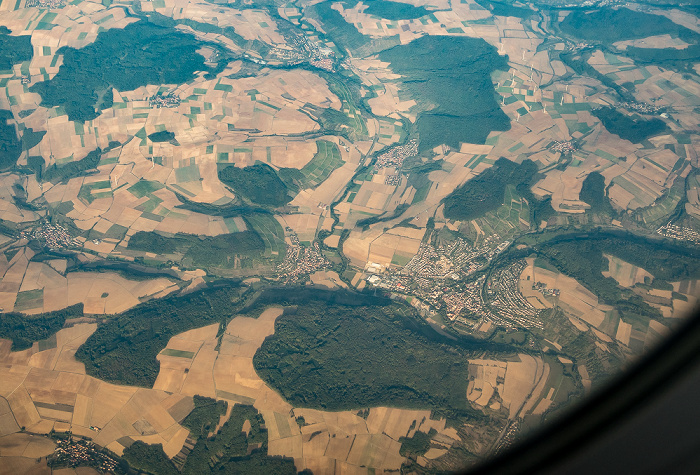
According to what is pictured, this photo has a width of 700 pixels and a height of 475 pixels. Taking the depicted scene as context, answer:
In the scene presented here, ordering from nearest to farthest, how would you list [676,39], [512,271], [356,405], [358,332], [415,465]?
[415,465] → [356,405] → [358,332] → [512,271] → [676,39]

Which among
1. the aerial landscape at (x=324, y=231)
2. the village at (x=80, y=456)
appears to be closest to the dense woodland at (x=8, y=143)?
the aerial landscape at (x=324, y=231)

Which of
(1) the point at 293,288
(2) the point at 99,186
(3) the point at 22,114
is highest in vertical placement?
(3) the point at 22,114

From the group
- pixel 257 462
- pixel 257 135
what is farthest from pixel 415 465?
pixel 257 135

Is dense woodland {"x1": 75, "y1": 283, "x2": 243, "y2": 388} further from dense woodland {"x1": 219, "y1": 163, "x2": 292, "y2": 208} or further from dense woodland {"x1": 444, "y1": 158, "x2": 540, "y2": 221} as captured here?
dense woodland {"x1": 444, "y1": 158, "x2": 540, "y2": 221}

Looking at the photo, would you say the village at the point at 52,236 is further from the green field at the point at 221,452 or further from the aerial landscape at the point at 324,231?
the green field at the point at 221,452

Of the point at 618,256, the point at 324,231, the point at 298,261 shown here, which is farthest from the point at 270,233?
the point at 618,256

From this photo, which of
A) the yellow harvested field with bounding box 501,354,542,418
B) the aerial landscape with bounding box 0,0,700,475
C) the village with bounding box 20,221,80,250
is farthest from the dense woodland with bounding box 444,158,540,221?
the village with bounding box 20,221,80,250

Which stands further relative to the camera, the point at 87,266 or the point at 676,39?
the point at 676,39

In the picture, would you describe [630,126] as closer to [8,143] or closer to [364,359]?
[364,359]

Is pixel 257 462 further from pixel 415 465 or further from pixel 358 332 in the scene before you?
pixel 358 332
